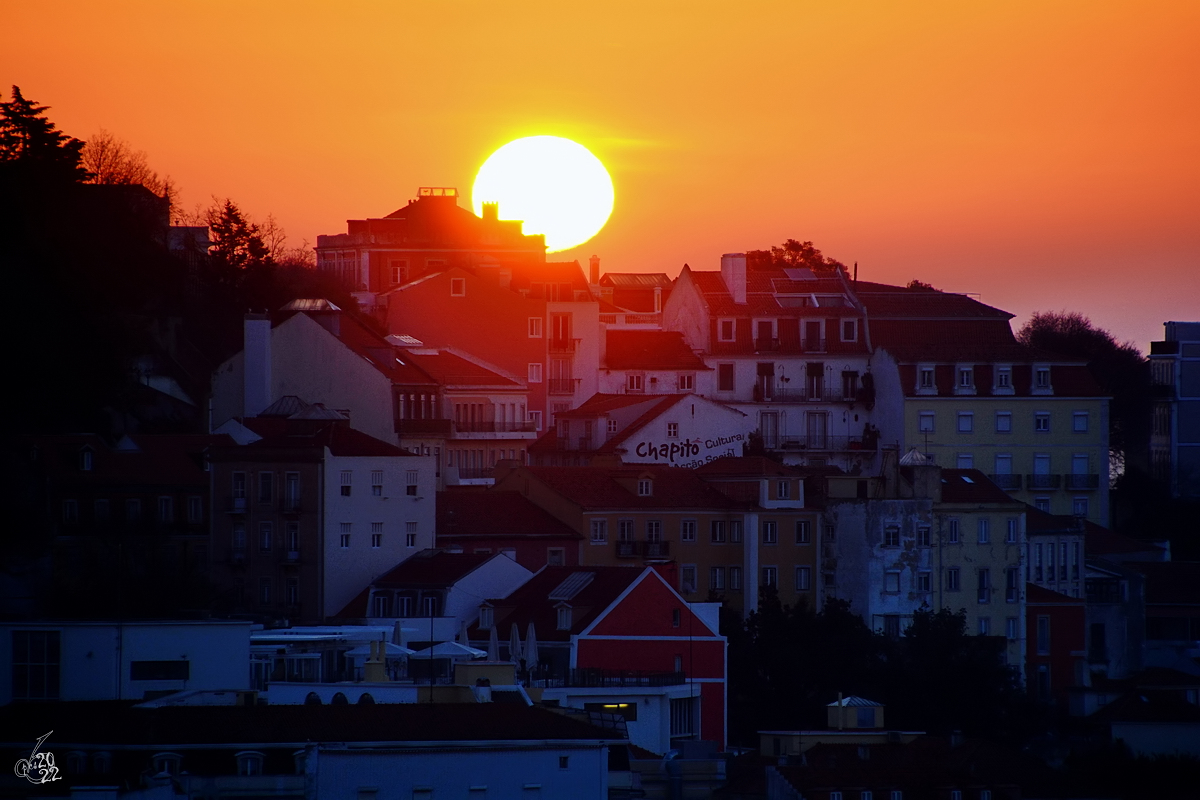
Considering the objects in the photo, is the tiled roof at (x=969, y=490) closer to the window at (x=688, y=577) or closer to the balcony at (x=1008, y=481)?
the window at (x=688, y=577)

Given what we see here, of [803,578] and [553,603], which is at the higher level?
[803,578]

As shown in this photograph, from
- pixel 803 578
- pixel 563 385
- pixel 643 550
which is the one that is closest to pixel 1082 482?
pixel 563 385

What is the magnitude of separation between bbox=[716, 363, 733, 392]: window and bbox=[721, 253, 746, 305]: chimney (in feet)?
11.4

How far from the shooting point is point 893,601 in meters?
90.1

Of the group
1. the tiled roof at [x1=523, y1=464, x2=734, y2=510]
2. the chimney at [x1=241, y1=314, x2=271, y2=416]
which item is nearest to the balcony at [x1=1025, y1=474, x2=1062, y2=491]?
the tiled roof at [x1=523, y1=464, x2=734, y2=510]

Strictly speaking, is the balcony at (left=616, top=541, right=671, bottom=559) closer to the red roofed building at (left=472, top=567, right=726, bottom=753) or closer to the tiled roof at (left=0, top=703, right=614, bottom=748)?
the red roofed building at (left=472, top=567, right=726, bottom=753)

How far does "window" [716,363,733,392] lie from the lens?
113 metres

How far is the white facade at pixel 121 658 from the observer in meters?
61.1

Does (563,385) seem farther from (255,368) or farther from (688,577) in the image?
(688,577)

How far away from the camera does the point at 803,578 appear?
297 feet

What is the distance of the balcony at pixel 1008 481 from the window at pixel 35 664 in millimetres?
55615

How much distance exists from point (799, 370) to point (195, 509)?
1392 inches

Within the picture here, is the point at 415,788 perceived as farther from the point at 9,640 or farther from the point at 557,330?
the point at 557,330

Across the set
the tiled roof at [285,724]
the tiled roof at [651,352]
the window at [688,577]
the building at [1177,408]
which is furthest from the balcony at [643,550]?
the building at [1177,408]
